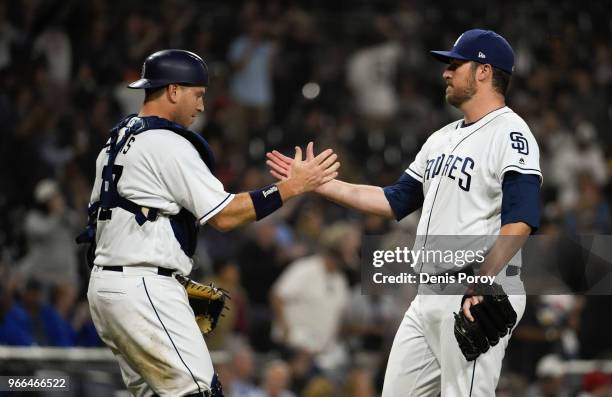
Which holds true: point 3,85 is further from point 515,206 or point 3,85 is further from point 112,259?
point 515,206

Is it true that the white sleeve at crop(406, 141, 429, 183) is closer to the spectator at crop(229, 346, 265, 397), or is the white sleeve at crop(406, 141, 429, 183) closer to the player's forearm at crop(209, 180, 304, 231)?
the player's forearm at crop(209, 180, 304, 231)

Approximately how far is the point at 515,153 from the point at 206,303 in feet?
5.55

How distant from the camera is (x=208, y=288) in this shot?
5246 millimetres

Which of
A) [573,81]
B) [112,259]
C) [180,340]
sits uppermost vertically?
[573,81]

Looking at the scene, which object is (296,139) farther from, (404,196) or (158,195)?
(158,195)

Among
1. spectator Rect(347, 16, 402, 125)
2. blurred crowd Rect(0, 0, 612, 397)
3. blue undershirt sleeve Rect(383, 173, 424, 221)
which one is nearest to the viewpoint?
blue undershirt sleeve Rect(383, 173, 424, 221)

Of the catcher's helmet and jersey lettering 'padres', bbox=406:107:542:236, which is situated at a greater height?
the catcher's helmet

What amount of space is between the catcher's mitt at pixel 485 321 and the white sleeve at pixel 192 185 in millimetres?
1223

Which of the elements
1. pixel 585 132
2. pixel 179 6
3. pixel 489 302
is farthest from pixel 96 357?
pixel 585 132

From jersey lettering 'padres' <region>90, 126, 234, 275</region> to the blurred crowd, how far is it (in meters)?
3.18

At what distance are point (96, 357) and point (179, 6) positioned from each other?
6.35 metres

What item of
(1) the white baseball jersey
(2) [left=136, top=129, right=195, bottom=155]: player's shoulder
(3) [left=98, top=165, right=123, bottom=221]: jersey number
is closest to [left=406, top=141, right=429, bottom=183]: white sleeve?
(1) the white baseball jersey

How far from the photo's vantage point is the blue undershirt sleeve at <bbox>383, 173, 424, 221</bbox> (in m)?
5.62

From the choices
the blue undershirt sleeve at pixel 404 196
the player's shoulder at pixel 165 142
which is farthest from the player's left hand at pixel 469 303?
the player's shoulder at pixel 165 142
